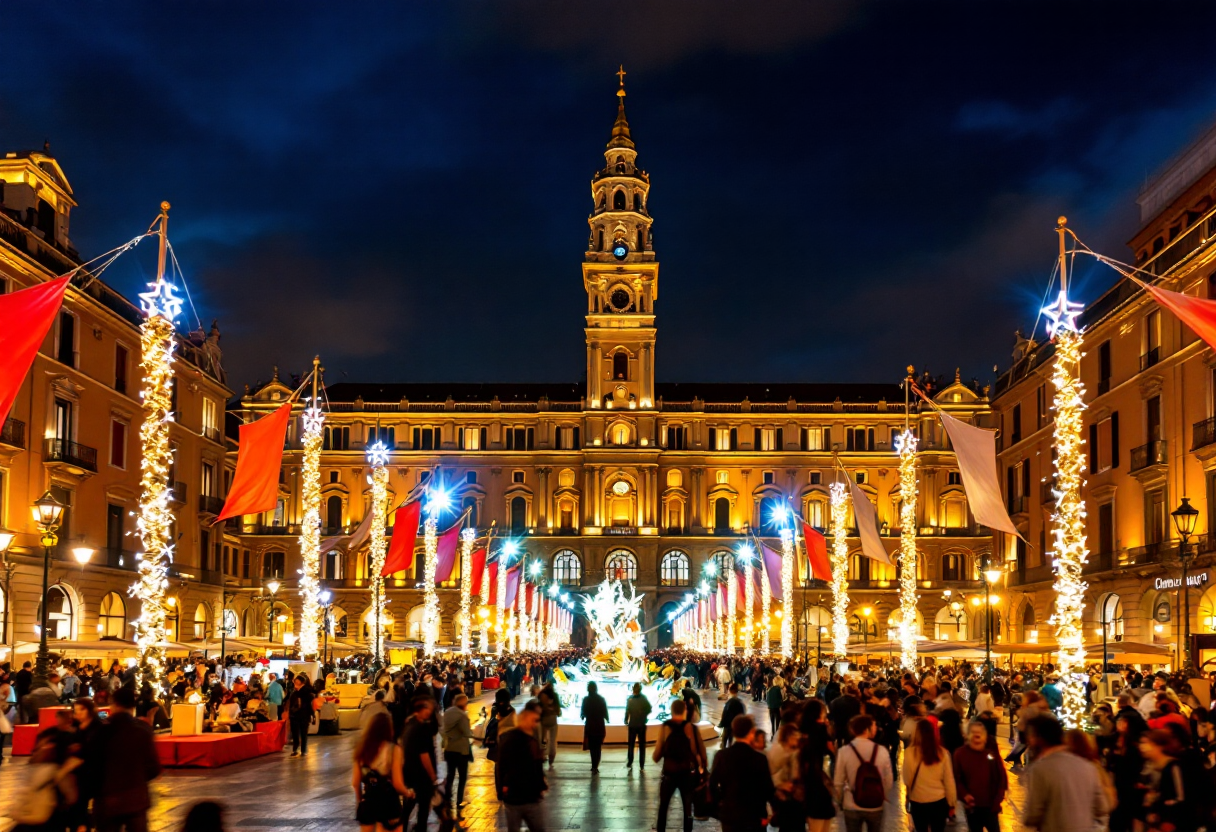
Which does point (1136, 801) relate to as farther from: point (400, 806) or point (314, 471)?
point (314, 471)

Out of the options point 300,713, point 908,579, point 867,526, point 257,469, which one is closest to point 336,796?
point 300,713

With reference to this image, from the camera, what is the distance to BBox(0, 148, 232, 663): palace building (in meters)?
41.4

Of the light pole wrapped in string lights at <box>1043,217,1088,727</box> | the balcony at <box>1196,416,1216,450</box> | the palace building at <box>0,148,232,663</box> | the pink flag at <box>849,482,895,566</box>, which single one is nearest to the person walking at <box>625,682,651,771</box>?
the light pole wrapped in string lights at <box>1043,217,1088,727</box>

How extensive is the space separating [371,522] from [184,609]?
2340 centimetres

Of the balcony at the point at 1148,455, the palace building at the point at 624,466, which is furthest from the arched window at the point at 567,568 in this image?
the balcony at the point at 1148,455

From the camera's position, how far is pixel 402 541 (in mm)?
39719

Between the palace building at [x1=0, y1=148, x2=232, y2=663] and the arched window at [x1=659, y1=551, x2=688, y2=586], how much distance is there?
53.3 metres

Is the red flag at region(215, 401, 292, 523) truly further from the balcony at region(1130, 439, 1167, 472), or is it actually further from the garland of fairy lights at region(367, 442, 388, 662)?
the balcony at region(1130, 439, 1167, 472)

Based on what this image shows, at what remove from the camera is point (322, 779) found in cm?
2089

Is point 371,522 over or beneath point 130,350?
beneath

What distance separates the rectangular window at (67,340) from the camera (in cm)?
4547

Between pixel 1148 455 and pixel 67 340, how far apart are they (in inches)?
1453

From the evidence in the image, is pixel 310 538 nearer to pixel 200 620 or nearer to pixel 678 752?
pixel 678 752

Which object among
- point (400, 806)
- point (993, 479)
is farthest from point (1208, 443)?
point (400, 806)
